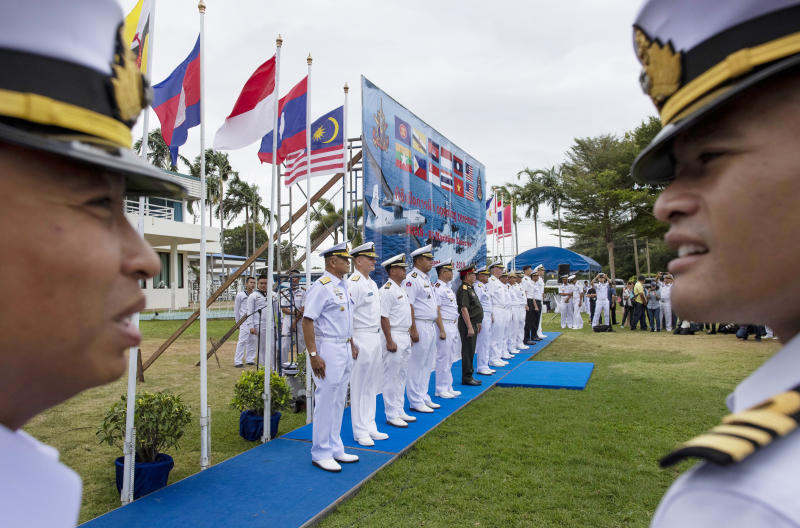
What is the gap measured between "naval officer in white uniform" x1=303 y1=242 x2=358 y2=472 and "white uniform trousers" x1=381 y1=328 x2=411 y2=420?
1.37 metres

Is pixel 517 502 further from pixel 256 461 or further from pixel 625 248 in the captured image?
pixel 625 248

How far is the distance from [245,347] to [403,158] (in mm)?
5563

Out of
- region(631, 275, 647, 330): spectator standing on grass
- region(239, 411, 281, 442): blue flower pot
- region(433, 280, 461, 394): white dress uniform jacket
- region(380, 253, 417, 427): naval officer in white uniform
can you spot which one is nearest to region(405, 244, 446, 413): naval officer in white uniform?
region(380, 253, 417, 427): naval officer in white uniform

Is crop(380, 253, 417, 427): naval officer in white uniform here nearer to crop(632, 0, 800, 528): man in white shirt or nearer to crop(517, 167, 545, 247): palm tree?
crop(632, 0, 800, 528): man in white shirt

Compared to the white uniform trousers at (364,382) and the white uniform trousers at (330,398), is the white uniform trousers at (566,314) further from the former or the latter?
the white uniform trousers at (330,398)

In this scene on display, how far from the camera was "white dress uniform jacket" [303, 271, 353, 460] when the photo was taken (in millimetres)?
4547

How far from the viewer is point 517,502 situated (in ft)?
12.1

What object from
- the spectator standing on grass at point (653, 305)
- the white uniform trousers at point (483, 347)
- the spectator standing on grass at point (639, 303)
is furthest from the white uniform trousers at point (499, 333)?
the spectator standing on grass at point (653, 305)

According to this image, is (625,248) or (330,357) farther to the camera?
(625,248)

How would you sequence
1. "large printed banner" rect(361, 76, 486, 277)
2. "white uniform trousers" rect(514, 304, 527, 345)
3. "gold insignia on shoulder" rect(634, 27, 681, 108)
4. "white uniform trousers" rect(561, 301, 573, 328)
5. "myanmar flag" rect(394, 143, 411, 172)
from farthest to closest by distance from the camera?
"white uniform trousers" rect(561, 301, 573, 328), "white uniform trousers" rect(514, 304, 527, 345), "myanmar flag" rect(394, 143, 411, 172), "large printed banner" rect(361, 76, 486, 277), "gold insignia on shoulder" rect(634, 27, 681, 108)

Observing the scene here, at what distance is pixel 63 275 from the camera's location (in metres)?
0.62

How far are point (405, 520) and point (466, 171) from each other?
32.5 ft

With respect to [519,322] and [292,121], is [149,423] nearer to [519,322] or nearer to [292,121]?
[292,121]

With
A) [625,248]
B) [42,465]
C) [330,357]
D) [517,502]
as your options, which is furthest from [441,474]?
[625,248]
